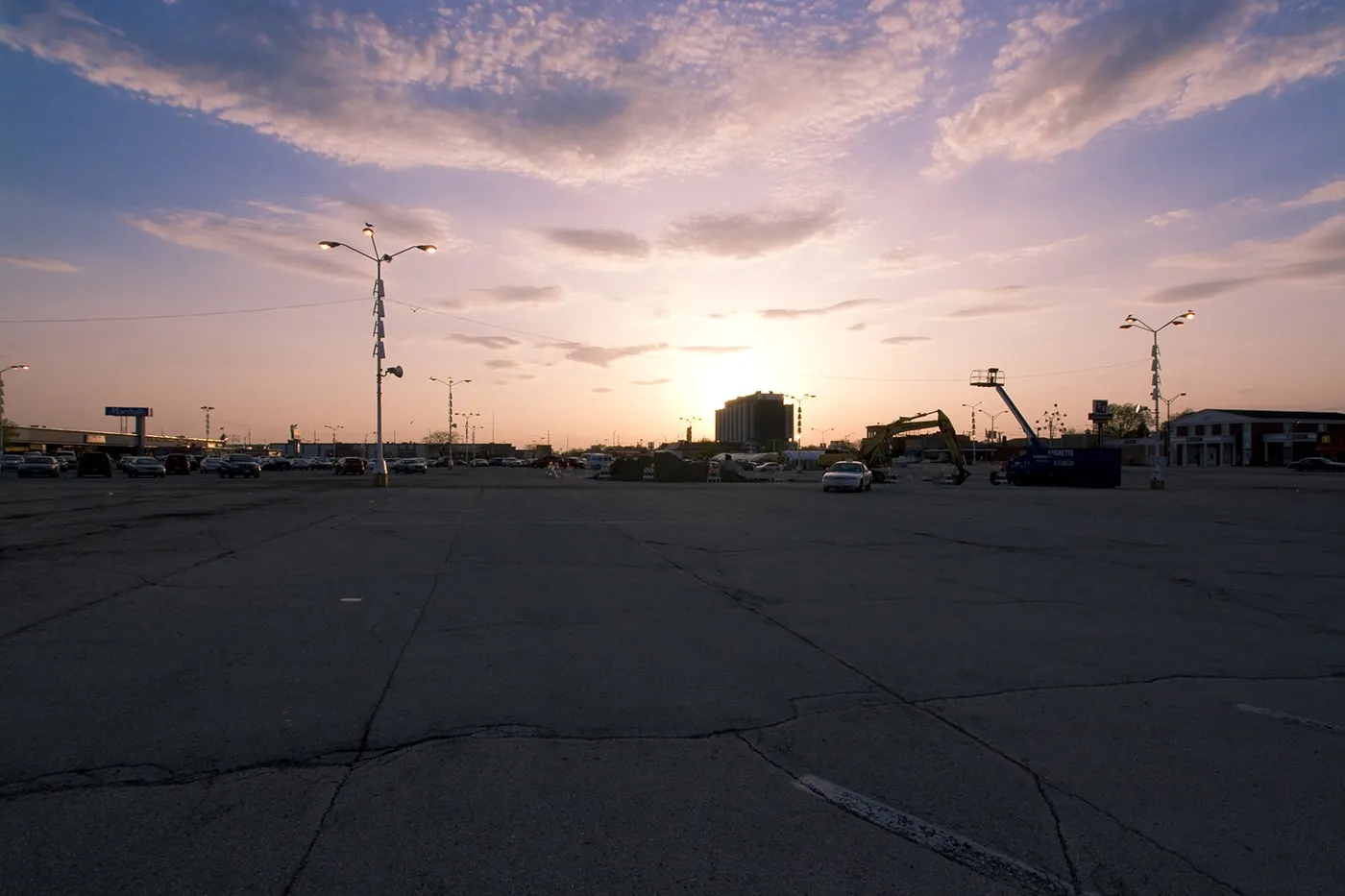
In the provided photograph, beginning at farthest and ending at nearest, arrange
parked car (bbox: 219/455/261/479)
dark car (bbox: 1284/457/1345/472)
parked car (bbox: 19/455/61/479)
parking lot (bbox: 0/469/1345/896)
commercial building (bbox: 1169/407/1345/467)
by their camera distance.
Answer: commercial building (bbox: 1169/407/1345/467)
dark car (bbox: 1284/457/1345/472)
parked car (bbox: 19/455/61/479)
parked car (bbox: 219/455/261/479)
parking lot (bbox: 0/469/1345/896)

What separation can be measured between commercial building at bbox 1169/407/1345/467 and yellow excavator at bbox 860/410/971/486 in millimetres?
85707

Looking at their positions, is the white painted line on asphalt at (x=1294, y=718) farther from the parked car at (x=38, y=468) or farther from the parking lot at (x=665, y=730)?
the parked car at (x=38, y=468)

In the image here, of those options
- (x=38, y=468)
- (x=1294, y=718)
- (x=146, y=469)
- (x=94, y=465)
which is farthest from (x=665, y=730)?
(x=38, y=468)

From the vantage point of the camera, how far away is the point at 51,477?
6016cm

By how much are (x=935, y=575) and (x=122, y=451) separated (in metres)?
182

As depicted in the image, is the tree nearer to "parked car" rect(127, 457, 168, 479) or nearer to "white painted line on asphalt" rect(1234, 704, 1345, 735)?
"parked car" rect(127, 457, 168, 479)

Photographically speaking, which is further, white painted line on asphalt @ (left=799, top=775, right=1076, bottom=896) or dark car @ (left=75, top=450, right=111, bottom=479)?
dark car @ (left=75, top=450, right=111, bottom=479)

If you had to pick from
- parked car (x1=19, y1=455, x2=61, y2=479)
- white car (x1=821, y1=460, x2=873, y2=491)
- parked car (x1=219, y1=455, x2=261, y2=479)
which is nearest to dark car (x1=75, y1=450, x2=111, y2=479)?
parked car (x1=19, y1=455, x2=61, y2=479)

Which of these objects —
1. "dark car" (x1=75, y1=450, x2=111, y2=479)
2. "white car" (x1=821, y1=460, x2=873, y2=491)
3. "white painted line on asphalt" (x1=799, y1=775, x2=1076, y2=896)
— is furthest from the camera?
"dark car" (x1=75, y1=450, x2=111, y2=479)

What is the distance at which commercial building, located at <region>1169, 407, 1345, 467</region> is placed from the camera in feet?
388

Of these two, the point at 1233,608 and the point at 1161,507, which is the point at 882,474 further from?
the point at 1233,608

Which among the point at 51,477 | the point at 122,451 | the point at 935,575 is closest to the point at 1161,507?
the point at 935,575

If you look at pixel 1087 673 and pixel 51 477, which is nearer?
pixel 1087 673

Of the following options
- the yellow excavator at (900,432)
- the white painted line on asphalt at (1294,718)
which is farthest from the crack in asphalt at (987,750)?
the yellow excavator at (900,432)
